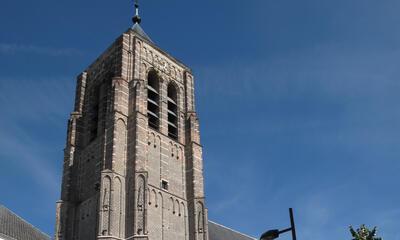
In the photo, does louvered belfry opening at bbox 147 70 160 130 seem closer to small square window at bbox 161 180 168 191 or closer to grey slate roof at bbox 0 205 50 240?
small square window at bbox 161 180 168 191

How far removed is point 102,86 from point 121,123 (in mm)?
6231

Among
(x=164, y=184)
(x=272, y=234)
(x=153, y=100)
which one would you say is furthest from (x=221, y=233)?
(x=272, y=234)

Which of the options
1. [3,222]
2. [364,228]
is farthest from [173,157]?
[364,228]

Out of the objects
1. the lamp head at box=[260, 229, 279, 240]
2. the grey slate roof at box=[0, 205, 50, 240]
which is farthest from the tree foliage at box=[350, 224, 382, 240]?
the grey slate roof at box=[0, 205, 50, 240]

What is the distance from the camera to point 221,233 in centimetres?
4250

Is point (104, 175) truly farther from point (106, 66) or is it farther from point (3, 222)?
point (106, 66)

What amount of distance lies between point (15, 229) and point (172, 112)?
14406 mm

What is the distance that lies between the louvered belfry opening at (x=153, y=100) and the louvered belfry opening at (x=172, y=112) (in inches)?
51.8

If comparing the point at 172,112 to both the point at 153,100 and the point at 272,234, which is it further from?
the point at 272,234

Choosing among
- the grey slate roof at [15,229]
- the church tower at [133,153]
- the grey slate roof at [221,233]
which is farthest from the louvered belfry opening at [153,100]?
the grey slate roof at [15,229]

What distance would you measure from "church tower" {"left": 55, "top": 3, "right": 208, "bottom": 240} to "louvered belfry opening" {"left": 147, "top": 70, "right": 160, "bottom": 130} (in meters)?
0.08

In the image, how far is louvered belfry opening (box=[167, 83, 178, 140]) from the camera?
38.8 m

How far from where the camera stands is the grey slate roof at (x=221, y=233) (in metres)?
40.7

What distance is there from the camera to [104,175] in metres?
31.4
